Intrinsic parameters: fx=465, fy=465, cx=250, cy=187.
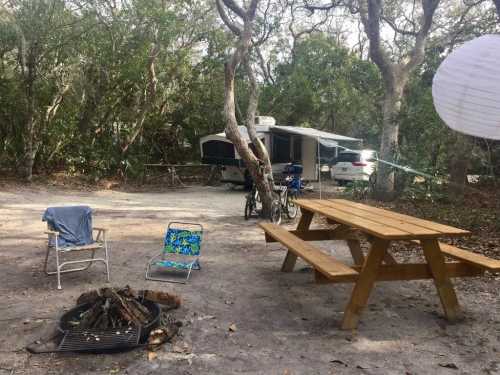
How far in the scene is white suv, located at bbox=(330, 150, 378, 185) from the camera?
14.7 metres

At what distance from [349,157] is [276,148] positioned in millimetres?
3228

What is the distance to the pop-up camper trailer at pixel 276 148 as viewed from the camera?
13297mm

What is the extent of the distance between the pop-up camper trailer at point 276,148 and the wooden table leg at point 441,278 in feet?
31.1

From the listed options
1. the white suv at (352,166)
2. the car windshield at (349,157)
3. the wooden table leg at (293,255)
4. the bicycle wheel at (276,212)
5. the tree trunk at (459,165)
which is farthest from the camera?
the car windshield at (349,157)

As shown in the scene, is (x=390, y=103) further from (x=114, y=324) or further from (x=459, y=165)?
(x=114, y=324)

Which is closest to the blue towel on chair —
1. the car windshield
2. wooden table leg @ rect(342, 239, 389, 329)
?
A: wooden table leg @ rect(342, 239, 389, 329)

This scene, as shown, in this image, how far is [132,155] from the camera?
625 inches

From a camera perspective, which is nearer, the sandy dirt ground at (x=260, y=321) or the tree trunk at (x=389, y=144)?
the sandy dirt ground at (x=260, y=321)

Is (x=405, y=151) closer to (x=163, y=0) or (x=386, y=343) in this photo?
(x=386, y=343)

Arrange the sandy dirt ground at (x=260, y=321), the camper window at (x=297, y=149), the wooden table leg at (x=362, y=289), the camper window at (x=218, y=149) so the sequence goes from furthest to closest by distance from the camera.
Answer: the camper window at (x=297, y=149)
the camper window at (x=218, y=149)
the wooden table leg at (x=362, y=289)
the sandy dirt ground at (x=260, y=321)

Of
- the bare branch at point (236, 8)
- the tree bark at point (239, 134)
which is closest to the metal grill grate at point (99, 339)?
the tree bark at point (239, 134)

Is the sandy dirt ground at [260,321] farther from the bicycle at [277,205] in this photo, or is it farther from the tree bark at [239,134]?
the tree bark at [239,134]

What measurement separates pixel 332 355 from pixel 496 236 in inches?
178

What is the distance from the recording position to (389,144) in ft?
33.7
